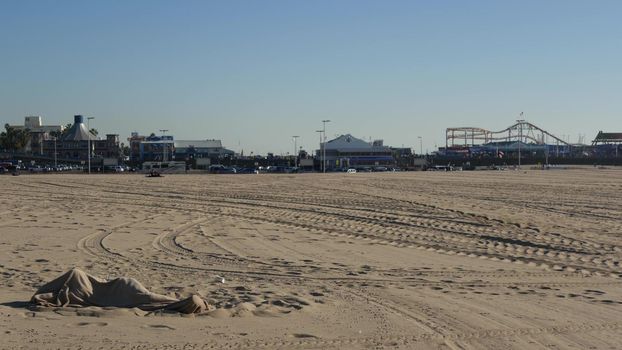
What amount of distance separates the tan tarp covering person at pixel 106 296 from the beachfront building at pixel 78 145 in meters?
133

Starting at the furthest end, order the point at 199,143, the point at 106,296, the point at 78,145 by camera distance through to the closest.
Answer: the point at 199,143
the point at 78,145
the point at 106,296

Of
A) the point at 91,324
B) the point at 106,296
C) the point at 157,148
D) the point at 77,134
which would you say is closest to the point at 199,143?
the point at 157,148

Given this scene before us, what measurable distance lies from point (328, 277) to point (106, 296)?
9.75 feet

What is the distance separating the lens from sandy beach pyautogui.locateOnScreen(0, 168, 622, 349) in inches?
234

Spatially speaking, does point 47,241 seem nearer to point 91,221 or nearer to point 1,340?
point 91,221

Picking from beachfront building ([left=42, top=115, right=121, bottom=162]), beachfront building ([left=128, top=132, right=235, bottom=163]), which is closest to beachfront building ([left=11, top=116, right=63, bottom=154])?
beachfront building ([left=42, top=115, right=121, bottom=162])

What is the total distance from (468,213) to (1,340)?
15257 millimetres

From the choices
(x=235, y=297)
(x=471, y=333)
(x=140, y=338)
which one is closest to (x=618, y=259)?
(x=471, y=333)

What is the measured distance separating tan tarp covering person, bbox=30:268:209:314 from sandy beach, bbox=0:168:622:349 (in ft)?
0.52

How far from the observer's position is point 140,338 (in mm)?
5738

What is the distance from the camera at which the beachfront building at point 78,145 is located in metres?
138

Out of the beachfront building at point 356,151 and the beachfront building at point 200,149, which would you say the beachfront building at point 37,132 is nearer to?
the beachfront building at point 200,149

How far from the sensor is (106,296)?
7004 mm

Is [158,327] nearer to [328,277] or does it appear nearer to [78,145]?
[328,277]
